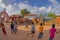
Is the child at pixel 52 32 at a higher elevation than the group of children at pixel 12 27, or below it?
below

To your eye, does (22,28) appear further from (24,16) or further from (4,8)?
(4,8)

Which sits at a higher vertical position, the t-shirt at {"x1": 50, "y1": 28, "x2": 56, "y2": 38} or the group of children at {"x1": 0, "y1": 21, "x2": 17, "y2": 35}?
the group of children at {"x1": 0, "y1": 21, "x2": 17, "y2": 35}

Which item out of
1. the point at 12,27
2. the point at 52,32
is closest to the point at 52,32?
the point at 52,32

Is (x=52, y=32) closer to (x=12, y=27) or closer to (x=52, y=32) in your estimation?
(x=52, y=32)

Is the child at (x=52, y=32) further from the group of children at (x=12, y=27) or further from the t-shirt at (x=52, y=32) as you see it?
the group of children at (x=12, y=27)

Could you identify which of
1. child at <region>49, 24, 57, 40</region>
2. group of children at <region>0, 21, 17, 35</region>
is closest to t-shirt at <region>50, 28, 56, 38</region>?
child at <region>49, 24, 57, 40</region>

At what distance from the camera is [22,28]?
2.38 m

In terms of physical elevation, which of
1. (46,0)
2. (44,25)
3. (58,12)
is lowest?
(44,25)

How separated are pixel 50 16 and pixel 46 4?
0.18 meters

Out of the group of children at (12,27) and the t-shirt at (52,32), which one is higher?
the group of children at (12,27)

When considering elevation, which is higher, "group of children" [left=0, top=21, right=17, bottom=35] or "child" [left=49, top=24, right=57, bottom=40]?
"group of children" [left=0, top=21, right=17, bottom=35]

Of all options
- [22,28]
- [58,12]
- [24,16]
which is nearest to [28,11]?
[24,16]

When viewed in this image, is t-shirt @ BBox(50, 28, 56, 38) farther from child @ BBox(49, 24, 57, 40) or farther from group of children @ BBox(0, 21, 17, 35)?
group of children @ BBox(0, 21, 17, 35)

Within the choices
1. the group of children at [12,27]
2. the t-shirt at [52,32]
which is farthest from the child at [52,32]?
the group of children at [12,27]
